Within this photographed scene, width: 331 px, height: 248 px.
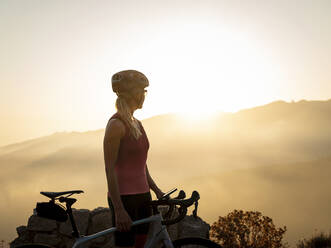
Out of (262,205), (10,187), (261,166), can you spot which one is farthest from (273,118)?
(10,187)

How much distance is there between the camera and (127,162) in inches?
103

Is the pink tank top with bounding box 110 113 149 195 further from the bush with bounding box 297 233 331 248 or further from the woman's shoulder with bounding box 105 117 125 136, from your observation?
the bush with bounding box 297 233 331 248

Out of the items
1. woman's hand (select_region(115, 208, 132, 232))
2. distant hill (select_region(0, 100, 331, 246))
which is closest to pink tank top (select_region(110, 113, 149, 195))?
woman's hand (select_region(115, 208, 132, 232))

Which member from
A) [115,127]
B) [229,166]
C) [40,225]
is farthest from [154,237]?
[229,166]

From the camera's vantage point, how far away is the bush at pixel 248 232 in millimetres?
7605

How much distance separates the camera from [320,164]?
7075 cm

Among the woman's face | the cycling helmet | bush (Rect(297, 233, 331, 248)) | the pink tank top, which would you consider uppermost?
the cycling helmet

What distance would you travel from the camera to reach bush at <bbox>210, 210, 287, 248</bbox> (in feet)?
25.0

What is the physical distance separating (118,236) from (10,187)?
16198 cm

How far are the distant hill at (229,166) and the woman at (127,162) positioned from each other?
53.5 metres

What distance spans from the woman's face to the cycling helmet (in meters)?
0.03

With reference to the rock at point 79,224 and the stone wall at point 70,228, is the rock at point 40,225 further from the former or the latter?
the rock at point 79,224

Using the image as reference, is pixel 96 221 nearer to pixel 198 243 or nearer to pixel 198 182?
pixel 198 243

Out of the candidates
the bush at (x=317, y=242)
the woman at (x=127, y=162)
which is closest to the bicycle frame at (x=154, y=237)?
the woman at (x=127, y=162)
